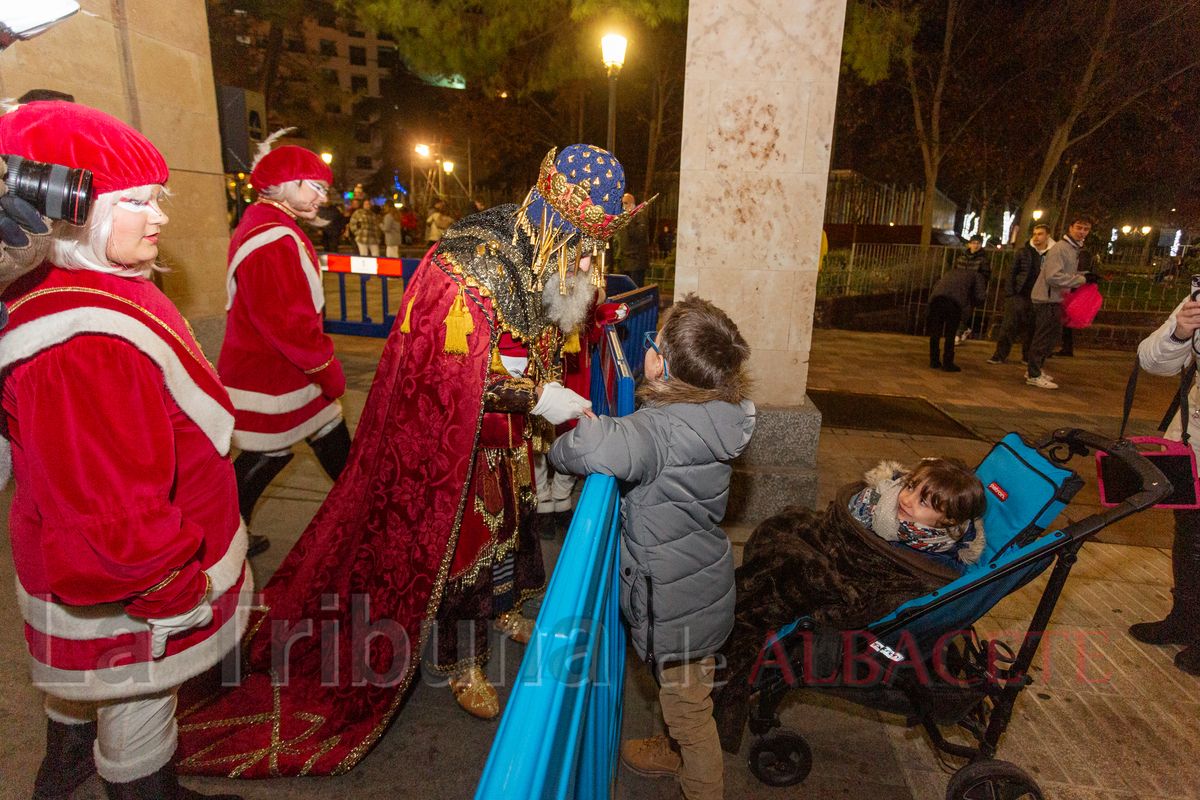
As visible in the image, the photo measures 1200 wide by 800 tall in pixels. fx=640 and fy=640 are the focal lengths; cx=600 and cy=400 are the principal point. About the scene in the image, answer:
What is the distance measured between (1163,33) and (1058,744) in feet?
58.6

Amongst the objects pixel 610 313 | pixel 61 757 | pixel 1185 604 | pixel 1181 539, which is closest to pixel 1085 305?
pixel 1181 539

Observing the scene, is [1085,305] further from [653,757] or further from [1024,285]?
[653,757]

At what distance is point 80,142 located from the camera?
1.42 m

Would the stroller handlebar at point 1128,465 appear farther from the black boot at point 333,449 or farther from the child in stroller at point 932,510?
the black boot at point 333,449

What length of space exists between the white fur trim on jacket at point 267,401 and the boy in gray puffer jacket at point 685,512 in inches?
79.1

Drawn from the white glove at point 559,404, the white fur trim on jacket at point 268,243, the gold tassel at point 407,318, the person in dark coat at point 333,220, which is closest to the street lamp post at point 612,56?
the person in dark coat at point 333,220

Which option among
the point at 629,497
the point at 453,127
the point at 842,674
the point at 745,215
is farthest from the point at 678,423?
the point at 453,127

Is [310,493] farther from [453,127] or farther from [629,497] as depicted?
[453,127]

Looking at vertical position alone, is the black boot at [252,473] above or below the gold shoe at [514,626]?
above

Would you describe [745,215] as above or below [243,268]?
above

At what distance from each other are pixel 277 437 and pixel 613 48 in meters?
9.61

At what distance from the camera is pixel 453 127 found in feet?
82.9

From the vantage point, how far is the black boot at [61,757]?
2.01 metres

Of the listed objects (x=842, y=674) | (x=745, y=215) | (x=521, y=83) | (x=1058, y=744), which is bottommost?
(x=1058, y=744)
